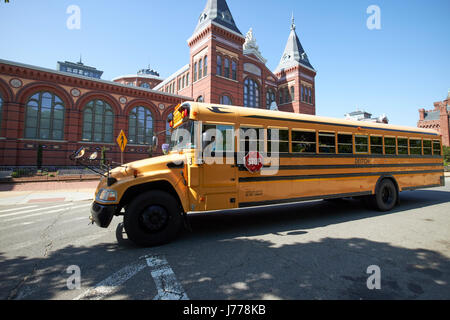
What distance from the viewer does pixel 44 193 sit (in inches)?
465

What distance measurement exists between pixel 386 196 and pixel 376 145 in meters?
1.92

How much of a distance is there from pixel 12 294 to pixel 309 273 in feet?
12.5

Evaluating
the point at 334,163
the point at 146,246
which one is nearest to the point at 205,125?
the point at 146,246

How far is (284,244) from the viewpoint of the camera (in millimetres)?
4164

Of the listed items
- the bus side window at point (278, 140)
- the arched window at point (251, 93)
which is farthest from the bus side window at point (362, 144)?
the arched window at point (251, 93)

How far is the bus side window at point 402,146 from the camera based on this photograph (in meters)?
7.68

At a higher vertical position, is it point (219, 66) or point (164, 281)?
point (219, 66)

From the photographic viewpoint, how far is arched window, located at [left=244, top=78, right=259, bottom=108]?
3319cm

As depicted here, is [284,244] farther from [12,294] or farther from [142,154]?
[142,154]

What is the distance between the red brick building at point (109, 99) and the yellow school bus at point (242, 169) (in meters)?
18.3

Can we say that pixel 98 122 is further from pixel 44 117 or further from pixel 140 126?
pixel 44 117

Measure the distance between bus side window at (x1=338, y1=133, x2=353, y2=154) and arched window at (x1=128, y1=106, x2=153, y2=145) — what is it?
2225 cm

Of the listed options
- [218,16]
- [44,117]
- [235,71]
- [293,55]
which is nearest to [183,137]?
[44,117]

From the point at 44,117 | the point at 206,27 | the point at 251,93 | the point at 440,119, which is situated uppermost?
the point at 206,27
